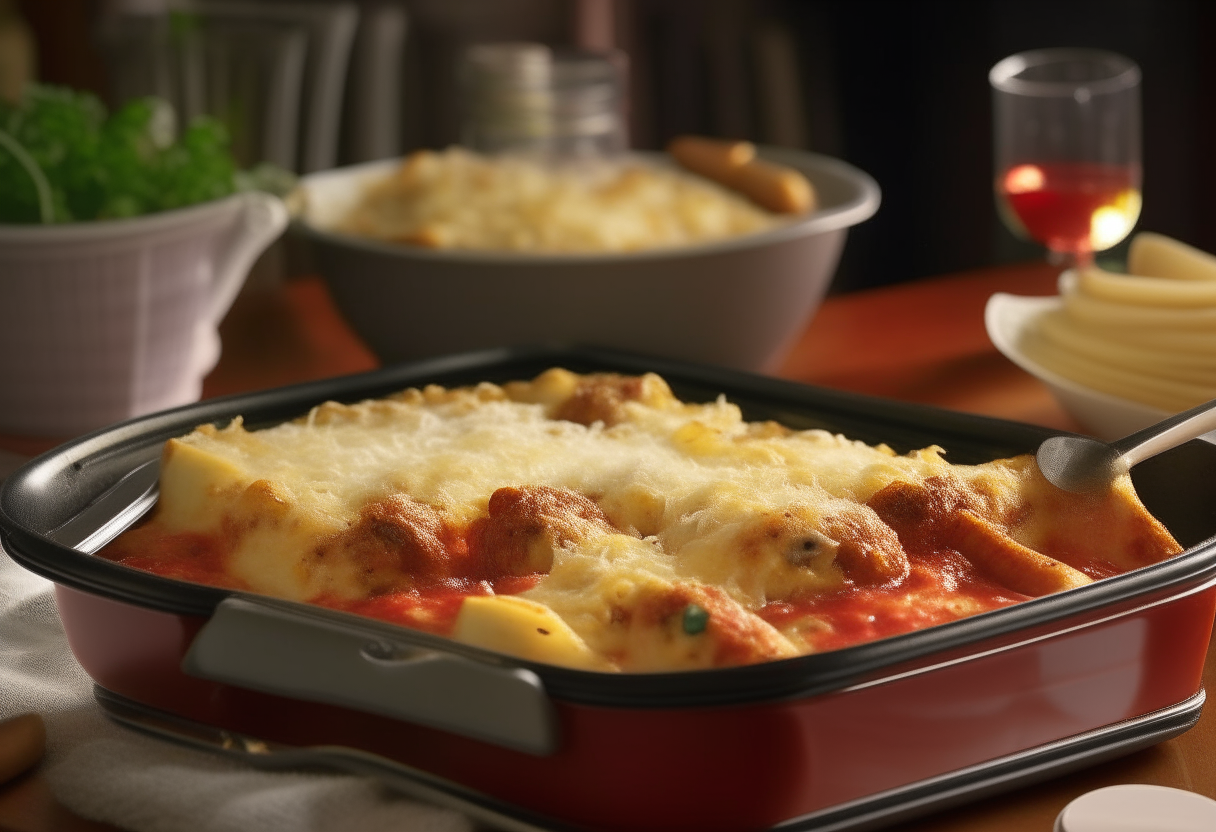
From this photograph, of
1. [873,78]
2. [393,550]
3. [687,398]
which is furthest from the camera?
[873,78]

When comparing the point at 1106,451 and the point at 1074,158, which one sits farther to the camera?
the point at 1074,158

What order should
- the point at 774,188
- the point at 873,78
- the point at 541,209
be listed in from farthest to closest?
the point at 873,78, the point at 774,188, the point at 541,209

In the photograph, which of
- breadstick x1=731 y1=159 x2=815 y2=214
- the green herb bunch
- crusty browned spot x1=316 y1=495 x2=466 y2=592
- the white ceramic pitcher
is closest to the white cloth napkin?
crusty browned spot x1=316 y1=495 x2=466 y2=592

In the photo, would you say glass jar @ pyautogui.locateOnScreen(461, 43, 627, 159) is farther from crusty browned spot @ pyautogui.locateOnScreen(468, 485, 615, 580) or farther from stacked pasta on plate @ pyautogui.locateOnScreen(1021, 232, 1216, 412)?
crusty browned spot @ pyautogui.locateOnScreen(468, 485, 615, 580)

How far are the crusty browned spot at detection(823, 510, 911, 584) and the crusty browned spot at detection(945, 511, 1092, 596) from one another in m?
0.05

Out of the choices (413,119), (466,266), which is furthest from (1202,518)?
(413,119)

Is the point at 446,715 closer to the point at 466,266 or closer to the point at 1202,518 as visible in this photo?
the point at 1202,518

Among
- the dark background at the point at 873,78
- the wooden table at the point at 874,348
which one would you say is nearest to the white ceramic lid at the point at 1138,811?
the wooden table at the point at 874,348

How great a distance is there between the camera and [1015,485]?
3.73ft

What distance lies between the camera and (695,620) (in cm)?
89

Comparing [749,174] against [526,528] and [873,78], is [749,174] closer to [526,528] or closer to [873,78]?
[526,528]

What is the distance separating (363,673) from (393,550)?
0.61ft

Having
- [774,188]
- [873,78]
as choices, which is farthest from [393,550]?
[873,78]

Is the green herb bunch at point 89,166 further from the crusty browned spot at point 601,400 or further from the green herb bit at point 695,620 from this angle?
the green herb bit at point 695,620
